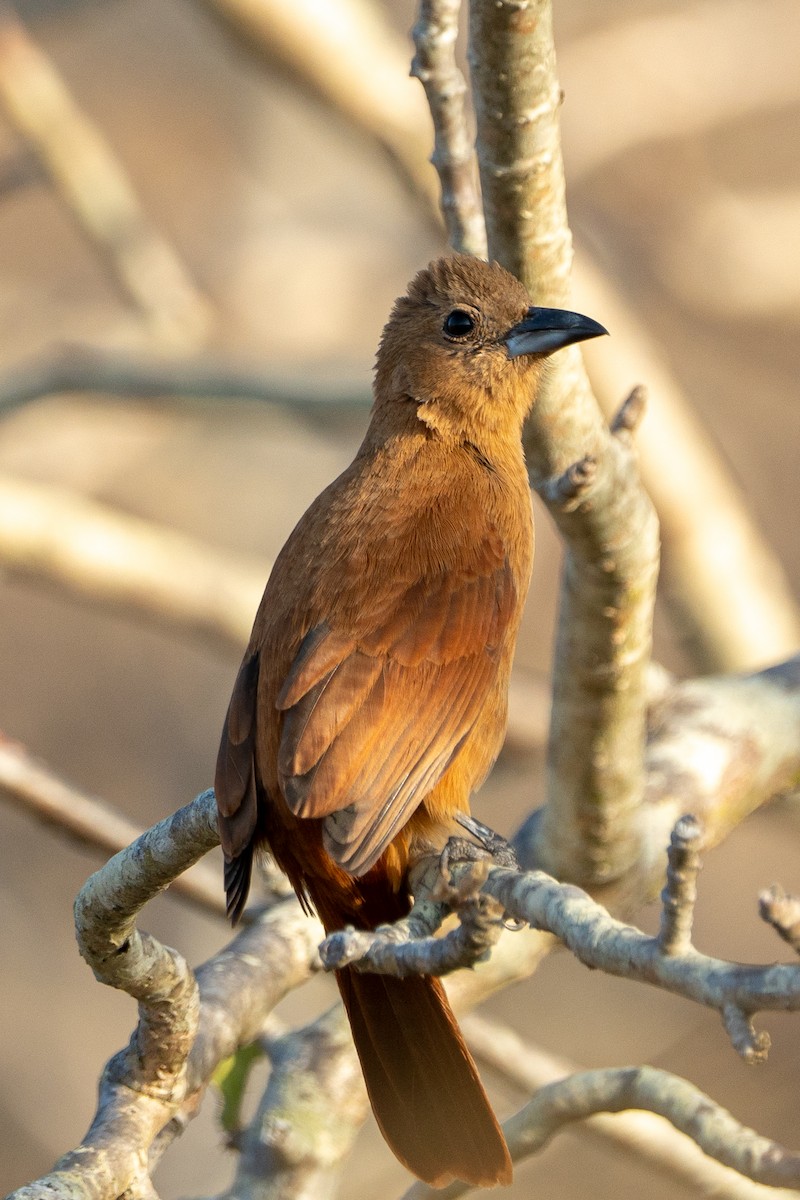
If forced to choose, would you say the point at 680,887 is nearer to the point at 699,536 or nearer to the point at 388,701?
the point at 388,701

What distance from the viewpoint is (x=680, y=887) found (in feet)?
6.18

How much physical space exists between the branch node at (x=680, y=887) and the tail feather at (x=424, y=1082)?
923 millimetres

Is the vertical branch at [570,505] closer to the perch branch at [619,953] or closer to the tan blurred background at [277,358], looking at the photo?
the perch branch at [619,953]

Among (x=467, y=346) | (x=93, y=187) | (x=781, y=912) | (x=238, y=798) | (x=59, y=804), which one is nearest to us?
(x=781, y=912)

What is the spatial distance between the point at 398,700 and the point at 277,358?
12.2 ft

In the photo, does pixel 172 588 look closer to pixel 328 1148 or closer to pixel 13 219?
pixel 328 1148

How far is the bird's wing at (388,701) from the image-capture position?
262cm

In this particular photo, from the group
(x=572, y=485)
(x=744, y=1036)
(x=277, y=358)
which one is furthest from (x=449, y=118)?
(x=277, y=358)

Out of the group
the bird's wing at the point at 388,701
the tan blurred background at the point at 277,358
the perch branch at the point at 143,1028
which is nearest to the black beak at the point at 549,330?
the bird's wing at the point at 388,701

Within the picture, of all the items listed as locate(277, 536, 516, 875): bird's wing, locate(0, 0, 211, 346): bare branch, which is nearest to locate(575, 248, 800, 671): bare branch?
locate(0, 0, 211, 346): bare branch

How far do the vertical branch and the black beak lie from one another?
35 millimetres

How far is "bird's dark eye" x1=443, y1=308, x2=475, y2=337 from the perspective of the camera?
346cm

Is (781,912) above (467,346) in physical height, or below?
below

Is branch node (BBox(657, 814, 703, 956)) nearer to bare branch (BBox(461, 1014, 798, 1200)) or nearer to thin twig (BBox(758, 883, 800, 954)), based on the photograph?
thin twig (BBox(758, 883, 800, 954))
